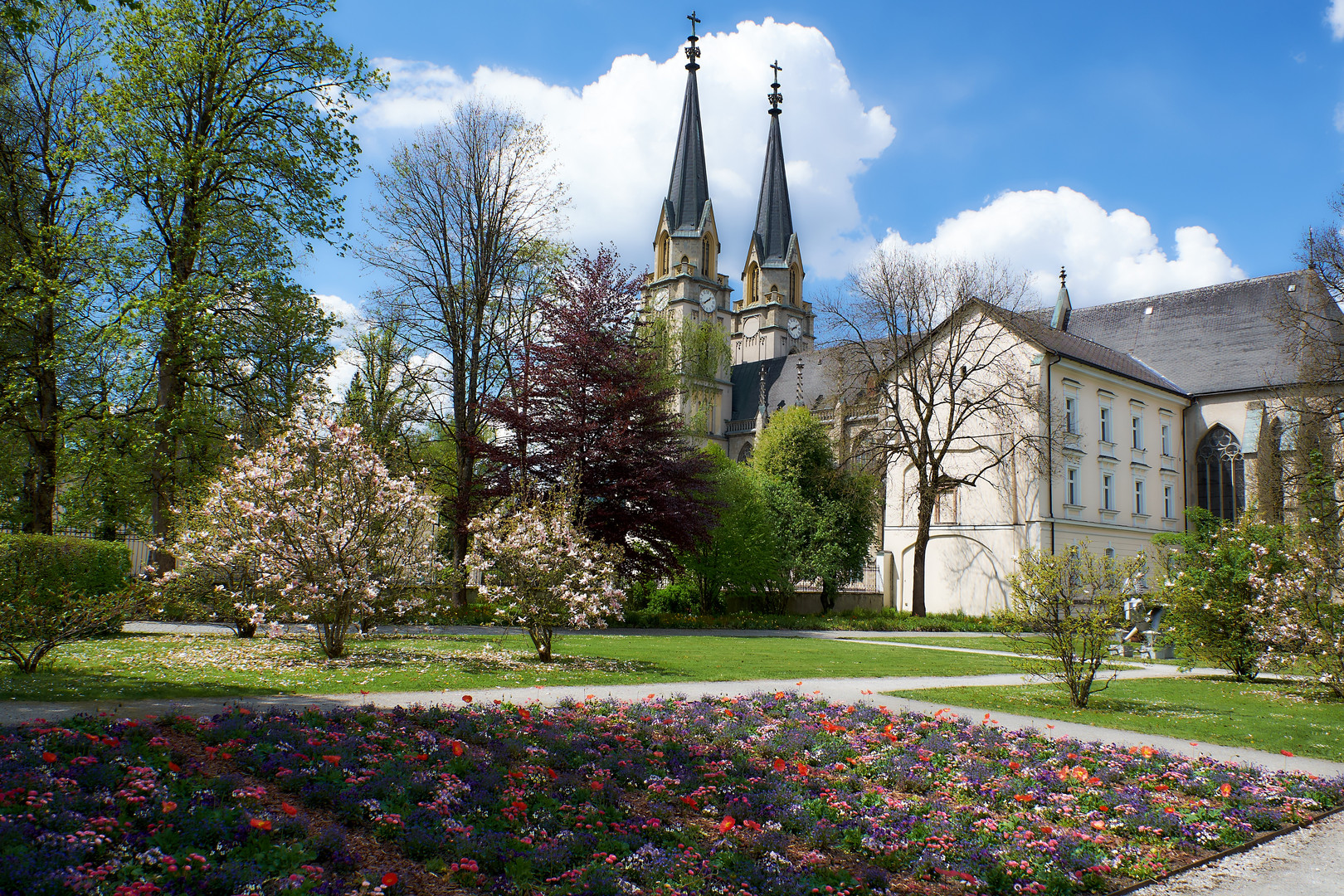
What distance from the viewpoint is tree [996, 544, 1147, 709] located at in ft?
34.1

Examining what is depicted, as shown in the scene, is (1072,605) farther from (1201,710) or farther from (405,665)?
(405,665)

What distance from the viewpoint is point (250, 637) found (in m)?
14.8

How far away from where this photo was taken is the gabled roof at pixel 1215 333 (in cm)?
3997

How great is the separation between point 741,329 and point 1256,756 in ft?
244

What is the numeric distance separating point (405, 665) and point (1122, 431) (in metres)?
37.2

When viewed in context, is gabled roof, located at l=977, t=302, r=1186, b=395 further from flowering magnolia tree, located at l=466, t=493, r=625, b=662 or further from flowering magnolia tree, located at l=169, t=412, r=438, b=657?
flowering magnolia tree, located at l=169, t=412, r=438, b=657

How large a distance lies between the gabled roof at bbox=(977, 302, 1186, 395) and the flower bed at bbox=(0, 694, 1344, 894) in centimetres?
2858

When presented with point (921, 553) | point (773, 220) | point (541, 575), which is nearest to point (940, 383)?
point (921, 553)

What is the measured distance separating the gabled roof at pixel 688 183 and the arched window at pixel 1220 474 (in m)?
43.1

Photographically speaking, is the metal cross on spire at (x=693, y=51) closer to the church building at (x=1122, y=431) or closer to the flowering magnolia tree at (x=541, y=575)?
the church building at (x=1122, y=431)

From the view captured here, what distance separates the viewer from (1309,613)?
12.2 metres

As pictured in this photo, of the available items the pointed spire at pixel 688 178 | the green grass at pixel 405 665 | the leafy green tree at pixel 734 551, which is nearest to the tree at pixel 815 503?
the leafy green tree at pixel 734 551

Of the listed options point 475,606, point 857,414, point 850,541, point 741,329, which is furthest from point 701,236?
point 475,606

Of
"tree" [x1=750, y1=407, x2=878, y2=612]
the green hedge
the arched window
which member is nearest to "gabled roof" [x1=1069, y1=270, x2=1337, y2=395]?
the arched window
